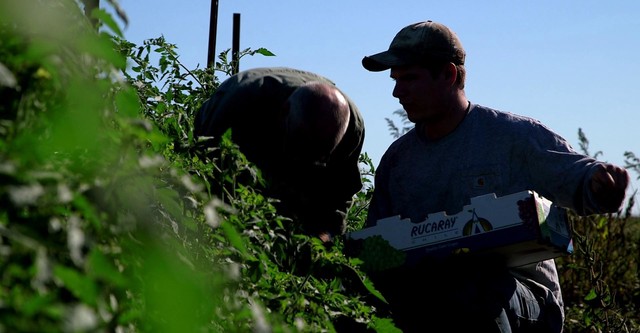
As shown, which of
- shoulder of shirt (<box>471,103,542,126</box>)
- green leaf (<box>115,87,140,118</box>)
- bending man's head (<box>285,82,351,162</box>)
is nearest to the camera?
green leaf (<box>115,87,140,118</box>)

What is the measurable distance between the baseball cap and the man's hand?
115 centimetres

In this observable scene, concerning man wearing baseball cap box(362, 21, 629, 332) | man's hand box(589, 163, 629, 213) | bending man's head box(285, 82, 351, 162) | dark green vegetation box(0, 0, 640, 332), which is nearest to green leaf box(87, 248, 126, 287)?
dark green vegetation box(0, 0, 640, 332)

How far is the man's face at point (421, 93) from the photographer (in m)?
4.59

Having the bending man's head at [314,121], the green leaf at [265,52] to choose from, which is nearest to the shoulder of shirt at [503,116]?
the green leaf at [265,52]

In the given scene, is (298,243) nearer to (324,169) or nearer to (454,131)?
(324,169)

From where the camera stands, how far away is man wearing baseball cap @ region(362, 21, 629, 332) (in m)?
3.66

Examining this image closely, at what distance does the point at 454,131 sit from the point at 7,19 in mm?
3484

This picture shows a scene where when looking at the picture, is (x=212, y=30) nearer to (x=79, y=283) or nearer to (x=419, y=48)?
(x=419, y=48)

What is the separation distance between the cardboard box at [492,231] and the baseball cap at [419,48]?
122 cm

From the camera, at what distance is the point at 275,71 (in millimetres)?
3398

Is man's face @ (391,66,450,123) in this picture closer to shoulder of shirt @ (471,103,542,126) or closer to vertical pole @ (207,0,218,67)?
shoulder of shirt @ (471,103,542,126)

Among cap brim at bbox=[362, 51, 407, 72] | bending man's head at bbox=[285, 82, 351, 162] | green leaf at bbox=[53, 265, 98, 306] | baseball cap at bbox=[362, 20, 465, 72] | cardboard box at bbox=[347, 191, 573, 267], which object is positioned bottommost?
cardboard box at bbox=[347, 191, 573, 267]

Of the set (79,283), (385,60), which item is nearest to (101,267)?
(79,283)

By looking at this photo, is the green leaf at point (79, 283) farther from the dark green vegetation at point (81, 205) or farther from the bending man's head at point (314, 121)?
the bending man's head at point (314, 121)
